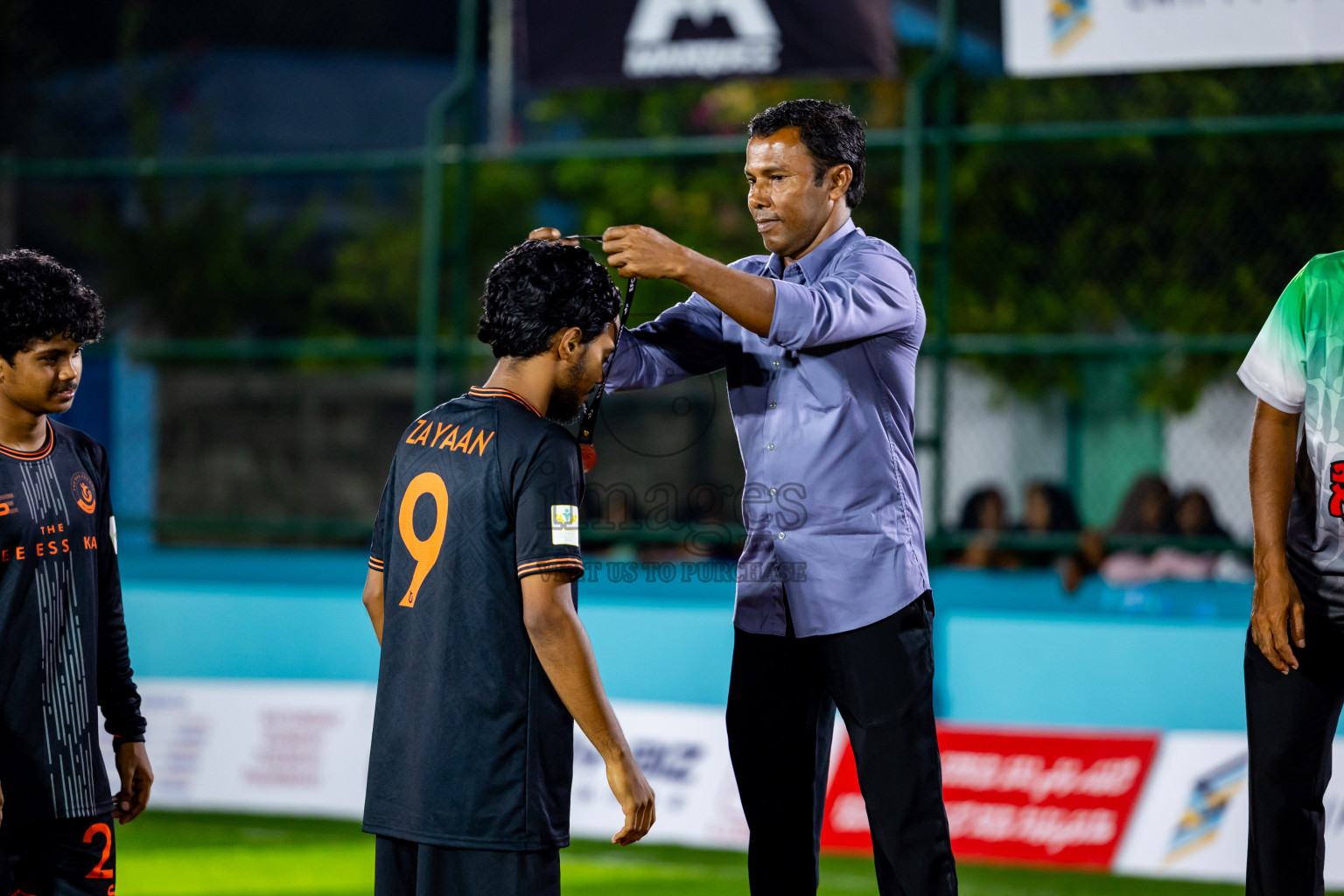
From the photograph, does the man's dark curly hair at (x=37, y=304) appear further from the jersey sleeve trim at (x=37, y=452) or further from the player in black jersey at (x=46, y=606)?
the jersey sleeve trim at (x=37, y=452)

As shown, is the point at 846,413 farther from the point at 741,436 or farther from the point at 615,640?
the point at 615,640

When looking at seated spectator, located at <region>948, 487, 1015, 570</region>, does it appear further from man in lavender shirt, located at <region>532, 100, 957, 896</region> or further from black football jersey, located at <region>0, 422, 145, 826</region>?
black football jersey, located at <region>0, 422, 145, 826</region>

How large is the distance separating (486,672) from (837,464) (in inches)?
39.5

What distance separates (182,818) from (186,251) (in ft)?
34.5

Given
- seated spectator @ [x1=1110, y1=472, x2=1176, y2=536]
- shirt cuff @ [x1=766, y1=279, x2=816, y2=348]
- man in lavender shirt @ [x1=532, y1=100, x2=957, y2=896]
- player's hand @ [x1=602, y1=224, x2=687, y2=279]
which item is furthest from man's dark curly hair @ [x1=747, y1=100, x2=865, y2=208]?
seated spectator @ [x1=1110, y1=472, x2=1176, y2=536]

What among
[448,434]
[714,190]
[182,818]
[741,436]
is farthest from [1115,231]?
[448,434]

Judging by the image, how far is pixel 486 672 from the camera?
2816 mm

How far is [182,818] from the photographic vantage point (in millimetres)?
6922

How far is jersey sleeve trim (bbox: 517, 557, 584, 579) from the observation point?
2781 mm

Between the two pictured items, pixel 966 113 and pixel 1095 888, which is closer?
pixel 1095 888

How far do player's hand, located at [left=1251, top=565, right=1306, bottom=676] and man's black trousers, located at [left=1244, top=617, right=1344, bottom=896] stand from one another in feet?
0.09

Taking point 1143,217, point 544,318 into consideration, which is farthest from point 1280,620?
point 1143,217

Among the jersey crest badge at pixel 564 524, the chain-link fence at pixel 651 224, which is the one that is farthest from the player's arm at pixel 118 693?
the chain-link fence at pixel 651 224

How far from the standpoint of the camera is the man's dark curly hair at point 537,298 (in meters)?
2.96
